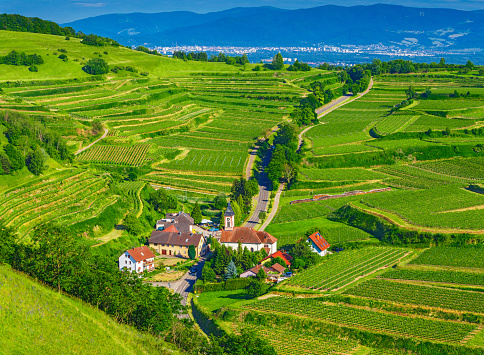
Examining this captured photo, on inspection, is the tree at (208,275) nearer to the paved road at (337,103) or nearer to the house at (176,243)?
the house at (176,243)

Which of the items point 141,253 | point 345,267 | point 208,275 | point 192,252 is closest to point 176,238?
point 192,252

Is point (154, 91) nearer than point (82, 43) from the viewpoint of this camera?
Yes

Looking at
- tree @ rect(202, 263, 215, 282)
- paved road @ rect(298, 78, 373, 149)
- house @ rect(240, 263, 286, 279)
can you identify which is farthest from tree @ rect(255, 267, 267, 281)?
paved road @ rect(298, 78, 373, 149)

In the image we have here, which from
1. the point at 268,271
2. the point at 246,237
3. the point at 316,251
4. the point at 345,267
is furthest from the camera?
the point at 246,237

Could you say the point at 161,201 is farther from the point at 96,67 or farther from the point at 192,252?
the point at 96,67

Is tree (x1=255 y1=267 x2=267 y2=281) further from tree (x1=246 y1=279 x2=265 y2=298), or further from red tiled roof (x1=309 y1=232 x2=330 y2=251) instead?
red tiled roof (x1=309 y1=232 x2=330 y2=251)

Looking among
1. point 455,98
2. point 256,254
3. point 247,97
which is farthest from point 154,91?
point 256,254

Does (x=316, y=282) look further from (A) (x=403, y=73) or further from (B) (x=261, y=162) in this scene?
(A) (x=403, y=73)
